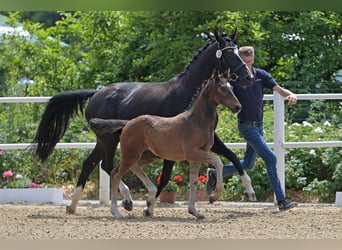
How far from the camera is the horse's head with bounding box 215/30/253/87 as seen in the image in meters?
7.29

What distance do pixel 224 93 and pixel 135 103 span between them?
3.91 feet

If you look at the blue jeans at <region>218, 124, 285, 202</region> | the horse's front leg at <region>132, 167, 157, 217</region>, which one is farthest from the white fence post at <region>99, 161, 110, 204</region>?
the blue jeans at <region>218, 124, 285, 202</region>

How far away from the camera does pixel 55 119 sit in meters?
8.54

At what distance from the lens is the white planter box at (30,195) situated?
9242mm

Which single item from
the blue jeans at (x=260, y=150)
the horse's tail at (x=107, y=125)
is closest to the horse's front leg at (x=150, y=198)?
the horse's tail at (x=107, y=125)

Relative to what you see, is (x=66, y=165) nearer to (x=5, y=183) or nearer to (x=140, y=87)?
(x=5, y=183)

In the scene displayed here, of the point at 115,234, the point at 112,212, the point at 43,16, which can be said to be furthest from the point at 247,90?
the point at 43,16

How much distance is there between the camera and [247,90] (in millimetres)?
7824

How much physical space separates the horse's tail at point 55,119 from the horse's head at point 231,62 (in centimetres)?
161

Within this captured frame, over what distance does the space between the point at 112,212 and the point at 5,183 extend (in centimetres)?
260

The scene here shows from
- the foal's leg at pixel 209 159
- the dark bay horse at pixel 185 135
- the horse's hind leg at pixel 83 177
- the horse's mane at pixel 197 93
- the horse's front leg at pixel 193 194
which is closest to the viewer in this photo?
the foal's leg at pixel 209 159

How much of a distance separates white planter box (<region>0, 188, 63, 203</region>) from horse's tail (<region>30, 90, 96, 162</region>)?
853mm

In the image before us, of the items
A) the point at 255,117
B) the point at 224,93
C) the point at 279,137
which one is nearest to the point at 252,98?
the point at 255,117

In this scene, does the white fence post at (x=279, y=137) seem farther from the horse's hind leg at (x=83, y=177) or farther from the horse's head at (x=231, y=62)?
the horse's hind leg at (x=83, y=177)
